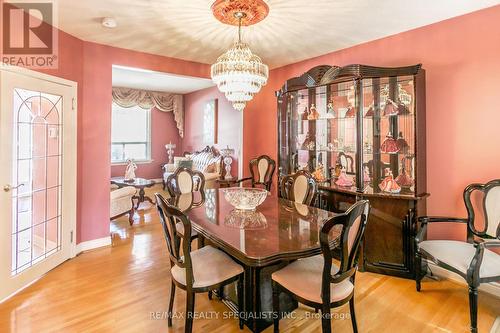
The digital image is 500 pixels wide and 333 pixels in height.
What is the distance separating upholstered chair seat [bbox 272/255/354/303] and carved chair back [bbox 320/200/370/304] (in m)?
0.07

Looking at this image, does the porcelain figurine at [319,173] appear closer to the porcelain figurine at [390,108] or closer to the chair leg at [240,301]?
the porcelain figurine at [390,108]

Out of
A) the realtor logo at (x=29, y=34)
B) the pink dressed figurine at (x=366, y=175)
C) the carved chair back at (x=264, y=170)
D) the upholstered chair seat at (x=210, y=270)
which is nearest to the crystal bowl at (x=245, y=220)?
the upholstered chair seat at (x=210, y=270)

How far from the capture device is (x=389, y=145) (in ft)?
10.4

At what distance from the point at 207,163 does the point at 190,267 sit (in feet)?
16.7

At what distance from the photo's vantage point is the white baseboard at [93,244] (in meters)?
3.64

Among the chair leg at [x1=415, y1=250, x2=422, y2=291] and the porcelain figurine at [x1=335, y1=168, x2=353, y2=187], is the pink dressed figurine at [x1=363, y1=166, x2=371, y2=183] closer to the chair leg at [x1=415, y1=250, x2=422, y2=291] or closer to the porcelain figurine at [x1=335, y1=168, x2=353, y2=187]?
the porcelain figurine at [x1=335, y1=168, x2=353, y2=187]

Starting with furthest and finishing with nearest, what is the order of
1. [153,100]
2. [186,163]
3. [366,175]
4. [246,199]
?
A: [153,100]
[186,163]
[366,175]
[246,199]

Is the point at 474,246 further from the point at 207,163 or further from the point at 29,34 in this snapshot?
the point at 207,163

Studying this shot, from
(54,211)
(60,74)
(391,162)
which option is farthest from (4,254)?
(391,162)

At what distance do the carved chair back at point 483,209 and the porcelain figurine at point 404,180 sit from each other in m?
0.48

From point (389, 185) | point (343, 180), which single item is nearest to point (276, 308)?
point (389, 185)

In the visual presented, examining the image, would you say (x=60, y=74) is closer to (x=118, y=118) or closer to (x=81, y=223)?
(x=81, y=223)

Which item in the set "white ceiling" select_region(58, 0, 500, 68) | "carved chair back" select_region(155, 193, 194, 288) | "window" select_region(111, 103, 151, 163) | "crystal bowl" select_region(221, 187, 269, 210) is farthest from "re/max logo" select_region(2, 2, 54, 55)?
"window" select_region(111, 103, 151, 163)

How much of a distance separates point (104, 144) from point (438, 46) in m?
4.06
